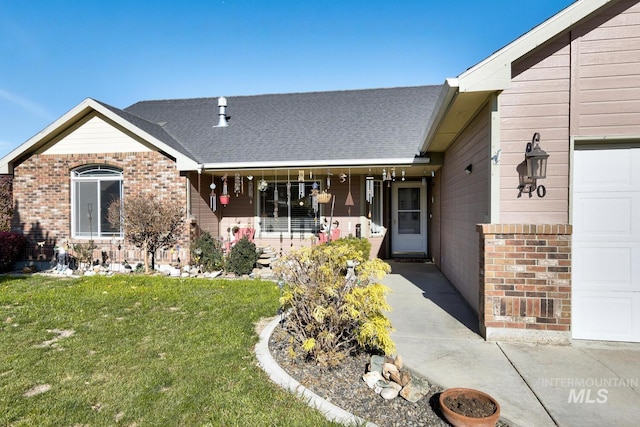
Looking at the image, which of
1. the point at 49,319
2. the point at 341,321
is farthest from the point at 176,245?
the point at 341,321

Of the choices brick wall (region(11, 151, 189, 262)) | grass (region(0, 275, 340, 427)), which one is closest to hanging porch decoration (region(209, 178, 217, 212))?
brick wall (region(11, 151, 189, 262))

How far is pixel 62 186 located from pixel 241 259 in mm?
5766

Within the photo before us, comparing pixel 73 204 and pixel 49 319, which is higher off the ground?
pixel 73 204

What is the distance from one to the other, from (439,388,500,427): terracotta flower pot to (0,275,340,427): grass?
36.5 inches

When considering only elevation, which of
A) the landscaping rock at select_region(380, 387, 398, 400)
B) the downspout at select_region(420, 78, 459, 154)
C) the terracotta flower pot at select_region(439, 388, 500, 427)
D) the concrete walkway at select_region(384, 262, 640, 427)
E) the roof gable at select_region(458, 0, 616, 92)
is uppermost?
the roof gable at select_region(458, 0, 616, 92)

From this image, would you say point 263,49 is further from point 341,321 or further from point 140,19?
point 341,321

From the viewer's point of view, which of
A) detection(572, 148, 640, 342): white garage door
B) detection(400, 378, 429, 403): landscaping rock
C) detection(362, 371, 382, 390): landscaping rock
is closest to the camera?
detection(400, 378, 429, 403): landscaping rock

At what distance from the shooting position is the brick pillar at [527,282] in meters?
4.00

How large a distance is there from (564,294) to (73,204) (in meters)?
11.5

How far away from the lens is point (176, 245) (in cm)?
921

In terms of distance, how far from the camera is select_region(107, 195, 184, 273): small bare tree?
27.8 feet

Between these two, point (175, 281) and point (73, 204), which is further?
point (73, 204)

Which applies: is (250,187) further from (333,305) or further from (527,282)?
(527,282)

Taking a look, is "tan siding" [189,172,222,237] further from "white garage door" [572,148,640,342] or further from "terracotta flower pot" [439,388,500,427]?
"white garage door" [572,148,640,342]
